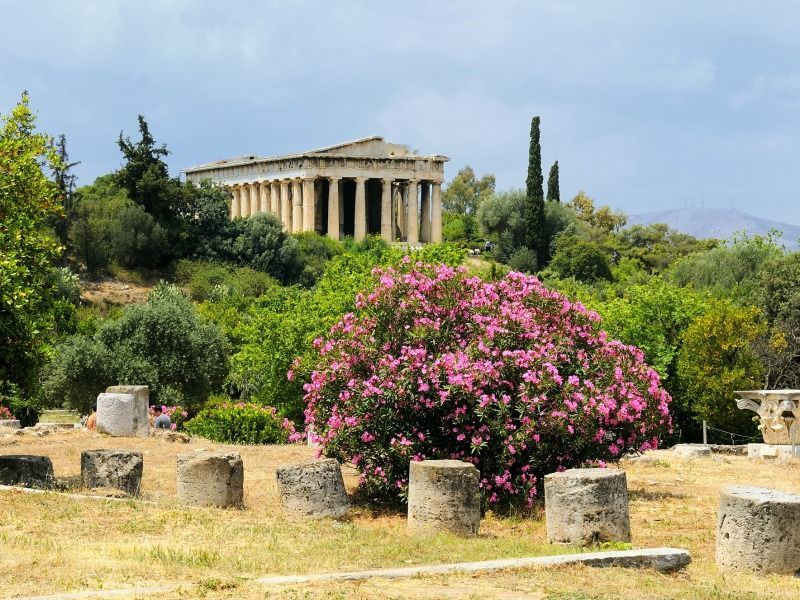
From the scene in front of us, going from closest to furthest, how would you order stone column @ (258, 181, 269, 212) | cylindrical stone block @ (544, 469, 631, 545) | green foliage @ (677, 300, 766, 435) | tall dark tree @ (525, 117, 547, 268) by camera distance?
cylindrical stone block @ (544, 469, 631, 545), green foliage @ (677, 300, 766, 435), tall dark tree @ (525, 117, 547, 268), stone column @ (258, 181, 269, 212)

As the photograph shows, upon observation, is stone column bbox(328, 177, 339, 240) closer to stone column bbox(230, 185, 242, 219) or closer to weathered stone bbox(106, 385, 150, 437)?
stone column bbox(230, 185, 242, 219)

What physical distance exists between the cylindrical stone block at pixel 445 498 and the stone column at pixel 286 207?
6903 cm

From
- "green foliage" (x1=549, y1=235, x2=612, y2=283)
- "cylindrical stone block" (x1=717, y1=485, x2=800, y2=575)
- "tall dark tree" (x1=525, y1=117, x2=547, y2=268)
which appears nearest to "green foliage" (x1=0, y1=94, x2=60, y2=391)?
"cylindrical stone block" (x1=717, y1=485, x2=800, y2=575)

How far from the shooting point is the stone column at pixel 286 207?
82000 mm

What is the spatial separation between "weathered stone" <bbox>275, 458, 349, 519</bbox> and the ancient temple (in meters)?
65.9

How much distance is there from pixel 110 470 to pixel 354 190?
7006 cm

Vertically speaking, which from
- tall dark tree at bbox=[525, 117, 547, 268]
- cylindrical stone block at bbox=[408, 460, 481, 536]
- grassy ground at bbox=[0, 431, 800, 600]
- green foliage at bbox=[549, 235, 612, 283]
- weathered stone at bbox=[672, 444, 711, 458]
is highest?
tall dark tree at bbox=[525, 117, 547, 268]

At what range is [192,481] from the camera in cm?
1497

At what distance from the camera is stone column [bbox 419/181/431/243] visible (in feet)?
273

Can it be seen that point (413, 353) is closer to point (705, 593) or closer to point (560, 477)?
point (560, 477)

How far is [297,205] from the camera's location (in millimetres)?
81000

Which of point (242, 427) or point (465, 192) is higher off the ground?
point (465, 192)

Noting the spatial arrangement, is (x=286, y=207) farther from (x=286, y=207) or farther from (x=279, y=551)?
(x=279, y=551)

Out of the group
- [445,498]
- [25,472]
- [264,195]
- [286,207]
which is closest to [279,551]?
[445,498]
